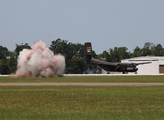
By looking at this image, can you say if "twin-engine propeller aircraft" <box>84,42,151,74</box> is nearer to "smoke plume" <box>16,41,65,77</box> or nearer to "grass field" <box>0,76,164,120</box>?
"smoke plume" <box>16,41,65,77</box>

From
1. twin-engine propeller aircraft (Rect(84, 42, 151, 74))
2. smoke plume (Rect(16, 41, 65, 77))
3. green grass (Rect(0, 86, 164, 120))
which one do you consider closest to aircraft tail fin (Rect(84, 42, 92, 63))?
twin-engine propeller aircraft (Rect(84, 42, 151, 74))

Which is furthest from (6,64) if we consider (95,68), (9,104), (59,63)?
(9,104)

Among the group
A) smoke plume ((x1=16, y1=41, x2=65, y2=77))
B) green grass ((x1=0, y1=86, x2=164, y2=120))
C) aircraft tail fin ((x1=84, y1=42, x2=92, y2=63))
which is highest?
aircraft tail fin ((x1=84, y1=42, x2=92, y2=63))

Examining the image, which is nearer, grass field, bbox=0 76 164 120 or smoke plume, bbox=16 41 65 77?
grass field, bbox=0 76 164 120

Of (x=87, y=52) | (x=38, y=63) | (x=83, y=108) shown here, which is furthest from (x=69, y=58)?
(x=83, y=108)

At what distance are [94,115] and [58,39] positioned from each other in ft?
507

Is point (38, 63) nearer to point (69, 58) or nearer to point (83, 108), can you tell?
point (83, 108)

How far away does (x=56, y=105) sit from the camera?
29828 mm

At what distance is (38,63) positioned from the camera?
92812mm

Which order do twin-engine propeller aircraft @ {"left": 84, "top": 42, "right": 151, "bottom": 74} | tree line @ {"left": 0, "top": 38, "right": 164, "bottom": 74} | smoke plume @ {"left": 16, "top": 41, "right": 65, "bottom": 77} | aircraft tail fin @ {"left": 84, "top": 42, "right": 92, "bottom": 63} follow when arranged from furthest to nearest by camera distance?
tree line @ {"left": 0, "top": 38, "right": 164, "bottom": 74}, aircraft tail fin @ {"left": 84, "top": 42, "right": 92, "bottom": 63}, twin-engine propeller aircraft @ {"left": 84, "top": 42, "right": 151, "bottom": 74}, smoke plume @ {"left": 16, "top": 41, "right": 65, "bottom": 77}

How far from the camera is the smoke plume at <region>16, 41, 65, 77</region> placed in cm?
9288

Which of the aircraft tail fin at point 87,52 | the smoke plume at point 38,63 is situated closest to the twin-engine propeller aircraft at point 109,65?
the aircraft tail fin at point 87,52

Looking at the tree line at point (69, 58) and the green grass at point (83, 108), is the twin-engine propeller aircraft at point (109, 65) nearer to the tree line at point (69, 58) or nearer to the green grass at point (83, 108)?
the tree line at point (69, 58)

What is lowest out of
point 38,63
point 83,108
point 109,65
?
point 83,108
